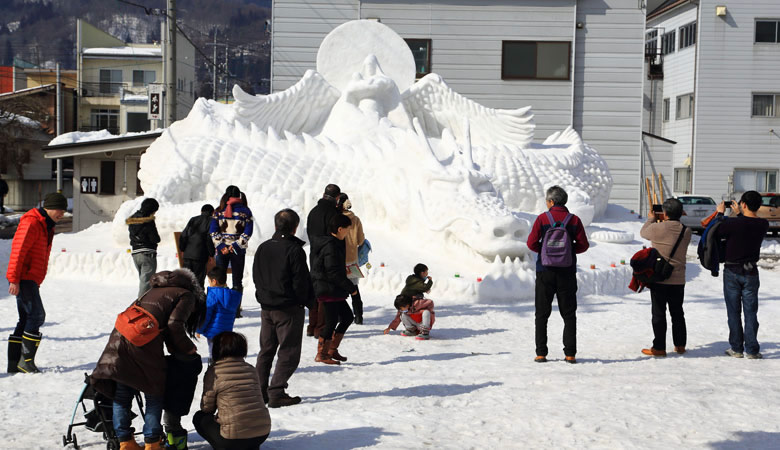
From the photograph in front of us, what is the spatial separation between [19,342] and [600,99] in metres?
16.1

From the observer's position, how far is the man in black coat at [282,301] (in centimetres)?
495

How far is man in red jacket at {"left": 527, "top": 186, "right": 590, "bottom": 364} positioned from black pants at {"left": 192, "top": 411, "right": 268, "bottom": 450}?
3.02 m

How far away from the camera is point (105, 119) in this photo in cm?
3962

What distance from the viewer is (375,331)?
755 cm

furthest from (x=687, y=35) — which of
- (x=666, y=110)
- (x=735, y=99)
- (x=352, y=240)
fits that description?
(x=352, y=240)

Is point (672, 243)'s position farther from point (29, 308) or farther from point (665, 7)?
point (665, 7)

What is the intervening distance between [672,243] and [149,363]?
4493mm

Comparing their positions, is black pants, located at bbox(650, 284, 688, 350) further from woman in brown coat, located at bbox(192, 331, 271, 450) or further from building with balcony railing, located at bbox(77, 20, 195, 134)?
building with balcony railing, located at bbox(77, 20, 195, 134)

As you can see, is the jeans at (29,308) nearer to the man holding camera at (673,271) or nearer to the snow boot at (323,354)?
the snow boot at (323,354)

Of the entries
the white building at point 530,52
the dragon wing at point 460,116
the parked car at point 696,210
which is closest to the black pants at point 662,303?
the dragon wing at point 460,116

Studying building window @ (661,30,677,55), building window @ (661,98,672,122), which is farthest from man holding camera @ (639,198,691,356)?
building window @ (661,30,677,55)

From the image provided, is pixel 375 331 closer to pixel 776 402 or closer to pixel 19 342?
pixel 19 342

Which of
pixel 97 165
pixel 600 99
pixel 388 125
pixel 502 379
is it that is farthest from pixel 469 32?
pixel 502 379

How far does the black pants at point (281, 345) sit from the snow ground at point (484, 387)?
8.1 inches
